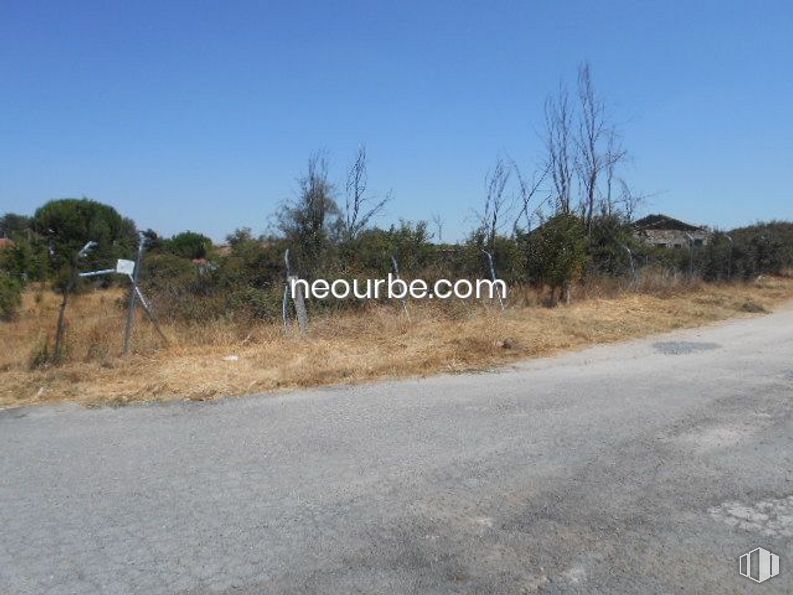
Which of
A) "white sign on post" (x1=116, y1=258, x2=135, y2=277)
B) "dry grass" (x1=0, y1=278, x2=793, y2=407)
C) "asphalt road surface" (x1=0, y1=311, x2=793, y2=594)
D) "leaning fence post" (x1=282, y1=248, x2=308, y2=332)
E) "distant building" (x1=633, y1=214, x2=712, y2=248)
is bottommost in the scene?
"asphalt road surface" (x1=0, y1=311, x2=793, y2=594)

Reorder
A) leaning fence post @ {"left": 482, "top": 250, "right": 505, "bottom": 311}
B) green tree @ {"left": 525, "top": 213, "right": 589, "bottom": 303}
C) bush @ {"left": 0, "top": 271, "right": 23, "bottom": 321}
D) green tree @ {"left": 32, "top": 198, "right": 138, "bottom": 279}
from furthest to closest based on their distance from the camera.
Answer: green tree @ {"left": 32, "top": 198, "right": 138, "bottom": 279} < bush @ {"left": 0, "top": 271, "right": 23, "bottom": 321} < green tree @ {"left": 525, "top": 213, "right": 589, "bottom": 303} < leaning fence post @ {"left": 482, "top": 250, "right": 505, "bottom": 311}

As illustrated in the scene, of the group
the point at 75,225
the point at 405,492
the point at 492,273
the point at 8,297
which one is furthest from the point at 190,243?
the point at 405,492

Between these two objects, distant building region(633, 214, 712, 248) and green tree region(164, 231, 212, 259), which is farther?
green tree region(164, 231, 212, 259)

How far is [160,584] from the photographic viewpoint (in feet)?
8.92

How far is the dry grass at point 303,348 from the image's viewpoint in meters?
6.39

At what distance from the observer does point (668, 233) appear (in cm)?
3136

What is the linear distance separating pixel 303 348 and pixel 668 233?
28.7m

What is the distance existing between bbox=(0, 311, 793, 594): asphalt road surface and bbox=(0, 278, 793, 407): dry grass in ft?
2.08

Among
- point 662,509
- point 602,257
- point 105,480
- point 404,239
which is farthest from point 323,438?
point 602,257

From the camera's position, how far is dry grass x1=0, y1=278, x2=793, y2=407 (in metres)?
6.39

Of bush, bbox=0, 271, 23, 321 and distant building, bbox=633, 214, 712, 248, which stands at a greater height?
distant building, bbox=633, 214, 712, 248

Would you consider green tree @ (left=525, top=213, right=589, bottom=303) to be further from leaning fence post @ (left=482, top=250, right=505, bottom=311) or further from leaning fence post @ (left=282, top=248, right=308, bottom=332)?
leaning fence post @ (left=282, top=248, right=308, bottom=332)

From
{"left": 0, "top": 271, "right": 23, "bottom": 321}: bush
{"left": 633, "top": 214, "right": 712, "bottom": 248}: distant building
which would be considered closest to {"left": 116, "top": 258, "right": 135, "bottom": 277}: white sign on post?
{"left": 0, "top": 271, "right": 23, "bottom": 321}: bush

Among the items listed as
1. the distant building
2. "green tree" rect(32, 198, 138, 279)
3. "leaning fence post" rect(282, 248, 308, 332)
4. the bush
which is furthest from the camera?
"green tree" rect(32, 198, 138, 279)
